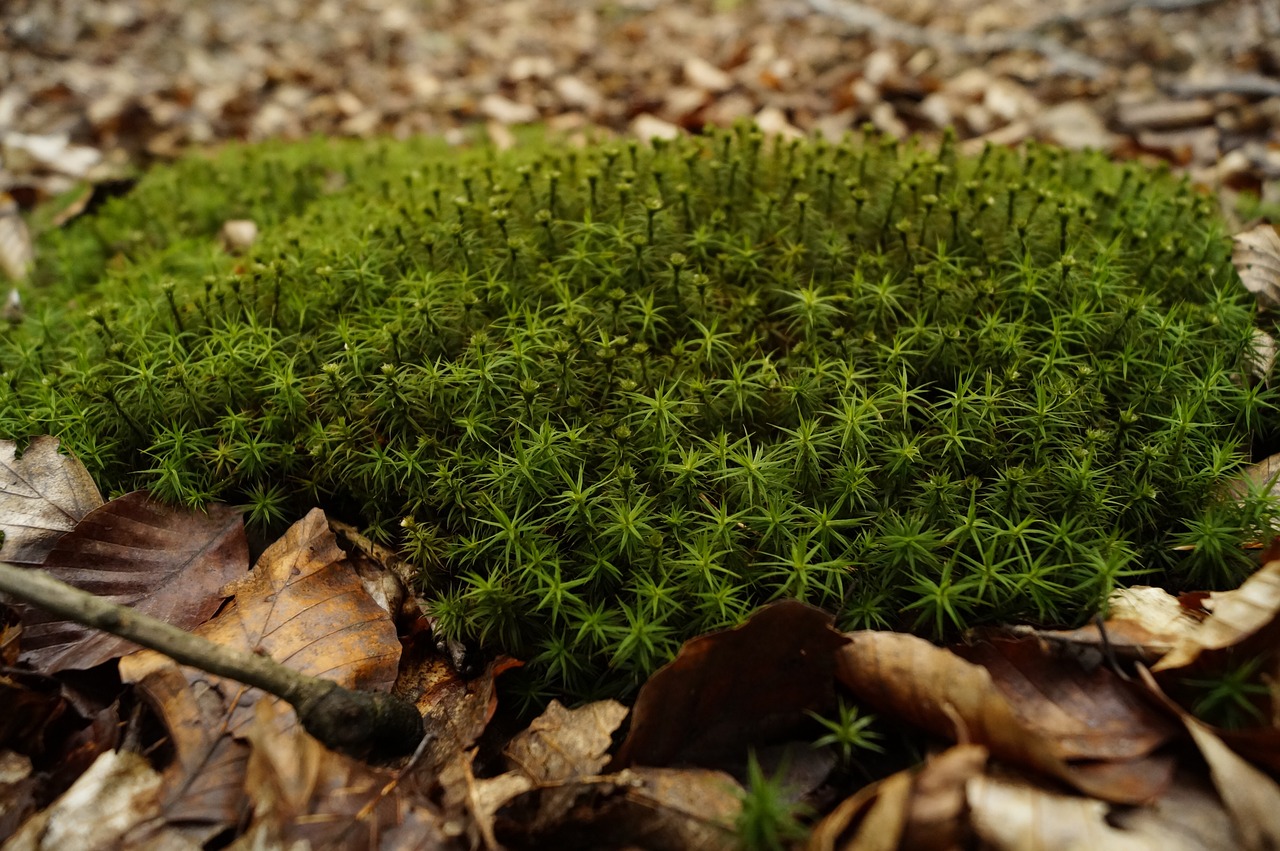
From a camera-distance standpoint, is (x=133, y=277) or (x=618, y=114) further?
(x=618, y=114)

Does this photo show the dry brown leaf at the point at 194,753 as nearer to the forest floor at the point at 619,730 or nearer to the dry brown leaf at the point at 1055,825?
the forest floor at the point at 619,730

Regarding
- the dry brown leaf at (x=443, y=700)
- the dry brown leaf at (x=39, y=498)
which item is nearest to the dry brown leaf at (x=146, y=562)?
the dry brown leaf at (x=39, y=498)

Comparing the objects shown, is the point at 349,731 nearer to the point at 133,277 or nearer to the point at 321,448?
the point at 321,448

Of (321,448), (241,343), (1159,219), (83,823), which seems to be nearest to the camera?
(83,823)

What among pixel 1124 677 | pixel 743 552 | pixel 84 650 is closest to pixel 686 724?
pixel 743 552

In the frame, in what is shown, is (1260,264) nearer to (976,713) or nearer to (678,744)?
(976,713)

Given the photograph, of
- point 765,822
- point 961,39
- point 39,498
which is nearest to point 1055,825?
point 765,822

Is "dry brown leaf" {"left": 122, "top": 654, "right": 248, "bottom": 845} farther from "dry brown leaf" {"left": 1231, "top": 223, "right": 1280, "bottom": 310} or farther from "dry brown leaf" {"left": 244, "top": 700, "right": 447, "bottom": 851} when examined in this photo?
"dry brown leaf" {"left": 1231, "top": 223, "right": 1280, "bottom": 310}
